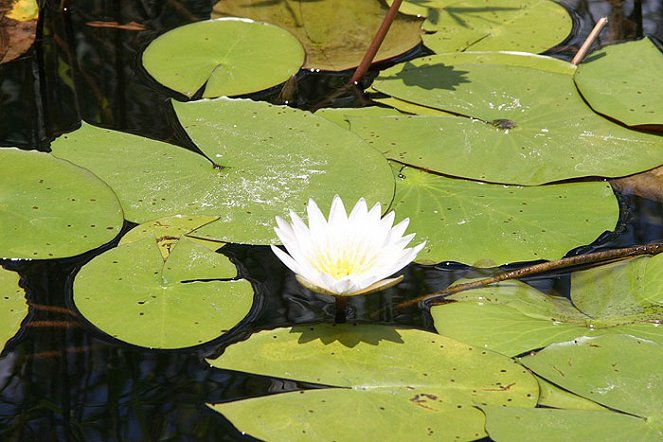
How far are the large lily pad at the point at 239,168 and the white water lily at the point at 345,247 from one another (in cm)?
28

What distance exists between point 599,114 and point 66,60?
5.80 feet

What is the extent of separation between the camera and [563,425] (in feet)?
5.09

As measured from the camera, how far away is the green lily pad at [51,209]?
202 cm

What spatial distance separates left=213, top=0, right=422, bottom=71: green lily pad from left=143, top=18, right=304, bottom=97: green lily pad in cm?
8

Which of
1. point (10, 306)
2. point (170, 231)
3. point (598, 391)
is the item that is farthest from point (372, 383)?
point (10, 306)

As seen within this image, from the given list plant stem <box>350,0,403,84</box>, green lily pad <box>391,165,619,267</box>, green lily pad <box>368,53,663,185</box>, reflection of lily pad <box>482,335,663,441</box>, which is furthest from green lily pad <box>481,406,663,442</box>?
plant stem <box>350,0,403,84</box>

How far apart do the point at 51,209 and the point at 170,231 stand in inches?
12.2

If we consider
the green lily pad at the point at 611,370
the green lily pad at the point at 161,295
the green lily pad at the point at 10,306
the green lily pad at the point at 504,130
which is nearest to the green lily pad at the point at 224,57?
the green lily pad at the point at 504,130

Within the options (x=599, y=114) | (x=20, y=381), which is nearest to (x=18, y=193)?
(x=20, y=381)

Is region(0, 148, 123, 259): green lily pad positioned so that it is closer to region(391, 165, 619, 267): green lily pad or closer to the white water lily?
the white water lily

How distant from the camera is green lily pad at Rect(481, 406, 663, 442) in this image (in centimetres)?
152

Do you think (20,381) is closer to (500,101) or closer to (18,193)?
(18,193)

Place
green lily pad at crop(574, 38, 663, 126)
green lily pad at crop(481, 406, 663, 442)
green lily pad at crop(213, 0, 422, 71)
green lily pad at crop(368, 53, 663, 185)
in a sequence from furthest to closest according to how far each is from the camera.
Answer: green lily pad at crop(213, 0, 422, 71) → green lily pad at crop(574, 38, 663, 126) → green lily pad at crop(368, 53, 663, 185) → green lily pad at crop(481, 406, 663, 442)

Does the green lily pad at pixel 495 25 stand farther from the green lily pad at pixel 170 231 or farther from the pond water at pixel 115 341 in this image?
the green lily pad at pixel 170 231
